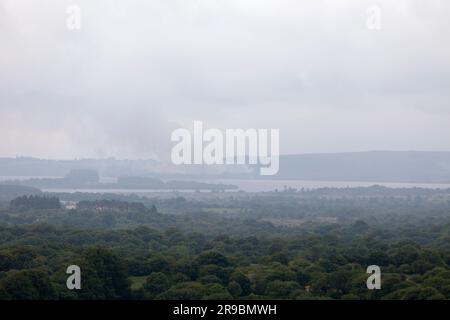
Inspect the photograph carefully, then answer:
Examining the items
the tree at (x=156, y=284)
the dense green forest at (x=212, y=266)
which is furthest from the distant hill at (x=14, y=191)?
the tree at (x=156, y=284)

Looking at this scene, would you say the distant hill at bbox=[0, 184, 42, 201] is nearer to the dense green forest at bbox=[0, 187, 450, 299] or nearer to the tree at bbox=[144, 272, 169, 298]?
the dense green forest at bbox=[0, 187, 450, 299]

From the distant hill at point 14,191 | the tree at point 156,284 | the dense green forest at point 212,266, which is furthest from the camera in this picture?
the distant hill at point 14,191

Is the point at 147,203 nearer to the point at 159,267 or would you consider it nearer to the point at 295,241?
the point at 295,241

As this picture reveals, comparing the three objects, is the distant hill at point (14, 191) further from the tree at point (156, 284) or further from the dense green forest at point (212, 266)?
the tree at point (156, 284)

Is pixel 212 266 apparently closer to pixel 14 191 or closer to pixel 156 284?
pixel 156 284

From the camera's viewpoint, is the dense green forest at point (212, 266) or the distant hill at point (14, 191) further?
the distant hill at point (14, 191)

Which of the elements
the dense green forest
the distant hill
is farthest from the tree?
the distant hill
